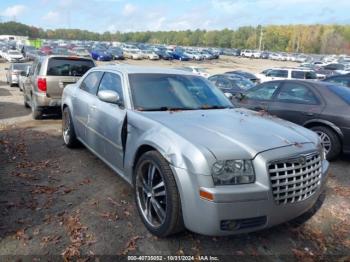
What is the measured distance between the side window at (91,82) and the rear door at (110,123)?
0.20 metres

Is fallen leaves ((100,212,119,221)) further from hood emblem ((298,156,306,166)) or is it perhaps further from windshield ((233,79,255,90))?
windshield ((233,79,255,90))

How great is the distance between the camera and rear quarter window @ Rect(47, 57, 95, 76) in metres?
8.85

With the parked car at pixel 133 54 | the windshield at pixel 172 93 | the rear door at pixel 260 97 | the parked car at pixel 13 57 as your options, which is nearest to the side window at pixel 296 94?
the rear door at pixel 260 97

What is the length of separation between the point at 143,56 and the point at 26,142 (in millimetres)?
50873

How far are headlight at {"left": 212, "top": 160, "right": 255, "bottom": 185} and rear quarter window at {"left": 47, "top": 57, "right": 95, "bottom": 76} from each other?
7031 mm

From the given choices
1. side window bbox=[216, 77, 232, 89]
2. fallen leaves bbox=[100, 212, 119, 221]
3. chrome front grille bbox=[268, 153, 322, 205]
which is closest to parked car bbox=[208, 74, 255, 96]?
side window bbox=[216, 77, 232, 89]

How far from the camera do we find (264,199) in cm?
293

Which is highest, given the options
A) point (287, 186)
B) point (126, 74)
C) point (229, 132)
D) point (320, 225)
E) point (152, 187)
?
point (126, 74)

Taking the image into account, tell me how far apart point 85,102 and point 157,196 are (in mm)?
2593

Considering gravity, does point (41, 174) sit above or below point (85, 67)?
below

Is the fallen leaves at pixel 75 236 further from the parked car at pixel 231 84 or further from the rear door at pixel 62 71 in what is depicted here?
the parked car at pixel 231 84

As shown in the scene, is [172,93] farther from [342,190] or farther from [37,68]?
[37,68]

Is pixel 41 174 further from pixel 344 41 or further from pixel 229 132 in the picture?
pixel 344 41

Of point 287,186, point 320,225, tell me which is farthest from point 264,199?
point 320,225
